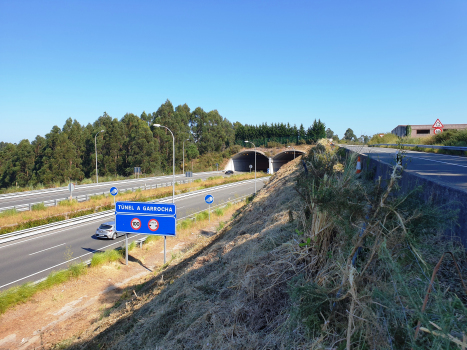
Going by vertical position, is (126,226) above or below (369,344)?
below

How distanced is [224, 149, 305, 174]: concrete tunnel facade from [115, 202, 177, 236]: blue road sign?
53.0 m

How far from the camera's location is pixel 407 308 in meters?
2.68

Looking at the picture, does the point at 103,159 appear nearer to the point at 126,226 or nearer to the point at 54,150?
the point at 54,150

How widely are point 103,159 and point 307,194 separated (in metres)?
66.3

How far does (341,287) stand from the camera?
293cm

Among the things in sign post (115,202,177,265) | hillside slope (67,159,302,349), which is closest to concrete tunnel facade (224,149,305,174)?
sign post (115,202,177,265)

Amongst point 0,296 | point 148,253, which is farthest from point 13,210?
point 0,296

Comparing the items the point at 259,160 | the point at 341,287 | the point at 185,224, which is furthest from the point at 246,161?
the point at 341,287

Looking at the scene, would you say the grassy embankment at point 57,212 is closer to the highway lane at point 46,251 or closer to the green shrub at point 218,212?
the highway lane at point 46,251

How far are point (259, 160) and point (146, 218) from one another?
225 feet

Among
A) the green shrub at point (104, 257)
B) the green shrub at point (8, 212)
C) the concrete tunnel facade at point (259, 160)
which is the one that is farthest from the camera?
the concrete tunnel facade at point (259, 160)

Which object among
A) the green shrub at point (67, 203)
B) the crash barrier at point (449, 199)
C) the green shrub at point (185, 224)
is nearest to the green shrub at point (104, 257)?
the green shrub at point (185, 224)

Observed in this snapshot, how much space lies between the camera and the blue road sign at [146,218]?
15.1 metres

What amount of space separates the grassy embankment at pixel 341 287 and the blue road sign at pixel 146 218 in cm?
961
